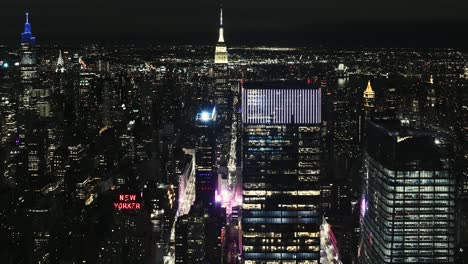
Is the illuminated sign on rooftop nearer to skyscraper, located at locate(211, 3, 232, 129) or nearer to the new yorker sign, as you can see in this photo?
skyscraper, located at locate(211, 3, 232, 129)

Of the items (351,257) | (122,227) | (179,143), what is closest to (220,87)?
(179,143)

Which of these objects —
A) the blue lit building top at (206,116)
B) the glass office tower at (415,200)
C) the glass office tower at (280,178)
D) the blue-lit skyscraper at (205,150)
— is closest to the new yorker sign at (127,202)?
the glass office tower at (280,178)

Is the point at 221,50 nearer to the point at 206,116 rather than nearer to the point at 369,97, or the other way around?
the point at 369,97

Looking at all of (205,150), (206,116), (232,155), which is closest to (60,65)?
(232,155)

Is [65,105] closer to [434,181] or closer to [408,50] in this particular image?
[408,50]

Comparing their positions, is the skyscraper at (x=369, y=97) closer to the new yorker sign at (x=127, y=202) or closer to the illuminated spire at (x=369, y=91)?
the illuminated spire at (x=369, y=91)
